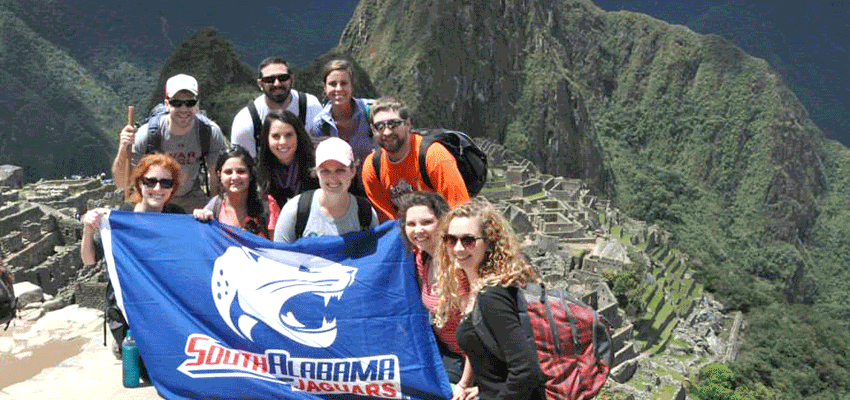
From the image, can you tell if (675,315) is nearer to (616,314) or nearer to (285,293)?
(616,314)

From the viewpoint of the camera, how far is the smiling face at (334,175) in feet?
21.3

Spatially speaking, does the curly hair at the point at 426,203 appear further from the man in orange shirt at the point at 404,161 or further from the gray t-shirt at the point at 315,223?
the man in orange shirt at the point at 404,161

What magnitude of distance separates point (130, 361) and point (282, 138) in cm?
225

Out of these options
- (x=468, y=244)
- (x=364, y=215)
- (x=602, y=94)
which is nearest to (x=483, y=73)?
(x=602, y=94)

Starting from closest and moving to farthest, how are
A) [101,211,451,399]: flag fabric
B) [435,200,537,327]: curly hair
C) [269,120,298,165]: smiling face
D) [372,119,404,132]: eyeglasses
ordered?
[435,200,537,327]: curly hair
[101,211,451,399]: flag fabric
[372,119,404,132]: eyeglasses
[269,120,298,165]: smiling face

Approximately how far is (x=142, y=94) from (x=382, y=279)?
90864 millimetres

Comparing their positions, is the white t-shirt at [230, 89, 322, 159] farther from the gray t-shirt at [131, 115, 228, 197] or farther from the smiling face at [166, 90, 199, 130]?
the smiling face at [166, 90, 199, 130]

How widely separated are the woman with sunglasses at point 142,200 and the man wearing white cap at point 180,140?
22.0 inches

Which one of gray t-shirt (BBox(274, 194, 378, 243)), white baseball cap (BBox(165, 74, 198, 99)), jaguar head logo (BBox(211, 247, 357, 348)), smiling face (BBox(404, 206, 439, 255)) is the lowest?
jaguar head logo (BBox(211, 247, 357, 348))

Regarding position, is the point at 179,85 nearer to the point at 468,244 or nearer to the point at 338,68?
the point at 338,68

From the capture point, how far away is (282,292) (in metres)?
6.64

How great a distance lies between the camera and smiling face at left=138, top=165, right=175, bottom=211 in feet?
22.6

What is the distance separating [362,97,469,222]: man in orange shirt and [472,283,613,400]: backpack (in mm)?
1941

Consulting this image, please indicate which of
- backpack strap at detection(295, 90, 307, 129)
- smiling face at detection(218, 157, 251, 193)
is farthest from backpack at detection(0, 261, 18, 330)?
backpack strap at detection(295, 90, 307, 129)
